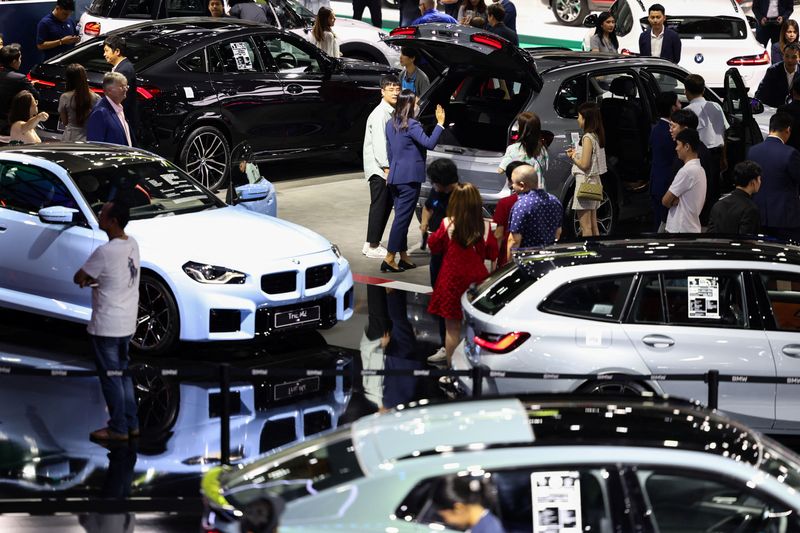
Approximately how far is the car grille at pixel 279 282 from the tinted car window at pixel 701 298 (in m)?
3.31

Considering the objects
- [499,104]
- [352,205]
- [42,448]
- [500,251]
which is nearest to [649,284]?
[500,251]

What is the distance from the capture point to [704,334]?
8586 mm

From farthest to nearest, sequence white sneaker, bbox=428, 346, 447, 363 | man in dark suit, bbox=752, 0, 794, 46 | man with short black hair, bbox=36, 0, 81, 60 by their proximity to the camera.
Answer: man in dark suit, bbox=752, 0, 794, 46
man with short black hair, bbox=36, 0, 81, 60
white sneaker, bbox=428, 346, 447, 363

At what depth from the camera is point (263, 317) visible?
1061cm

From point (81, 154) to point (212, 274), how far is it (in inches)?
75.3

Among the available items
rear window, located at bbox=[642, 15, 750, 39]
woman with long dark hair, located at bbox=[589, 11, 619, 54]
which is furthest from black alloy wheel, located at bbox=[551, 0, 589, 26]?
woman with long dark hair, located at bbox=[589, 11, 619, 54]

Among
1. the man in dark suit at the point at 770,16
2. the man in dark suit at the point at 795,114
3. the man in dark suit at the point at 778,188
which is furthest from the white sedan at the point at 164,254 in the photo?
the man in dark suit at the point at 770,16

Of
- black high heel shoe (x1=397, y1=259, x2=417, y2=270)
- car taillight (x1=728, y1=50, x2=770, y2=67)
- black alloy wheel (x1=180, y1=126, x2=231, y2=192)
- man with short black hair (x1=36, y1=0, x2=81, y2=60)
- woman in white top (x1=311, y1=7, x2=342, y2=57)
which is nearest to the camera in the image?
black high heel shoe (x1=397, y1=259, x2=417, y2=270)

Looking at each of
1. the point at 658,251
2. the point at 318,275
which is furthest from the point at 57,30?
the point at 658,251

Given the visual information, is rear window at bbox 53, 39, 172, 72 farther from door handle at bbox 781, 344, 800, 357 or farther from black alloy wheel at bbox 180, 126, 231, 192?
door handle at bbox 781, 344, 800, 357

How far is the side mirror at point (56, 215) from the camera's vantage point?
34.8 feet

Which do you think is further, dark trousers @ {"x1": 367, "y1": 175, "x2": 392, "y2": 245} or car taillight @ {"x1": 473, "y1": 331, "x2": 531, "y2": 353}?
dark trousers @ {"x1": 367, "y1": 175, "x2": 392, "y2": 245}

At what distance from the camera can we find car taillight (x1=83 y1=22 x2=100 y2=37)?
19.6 m

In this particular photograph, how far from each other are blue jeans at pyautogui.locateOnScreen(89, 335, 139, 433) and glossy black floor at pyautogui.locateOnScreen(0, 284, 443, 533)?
0.55 feet
